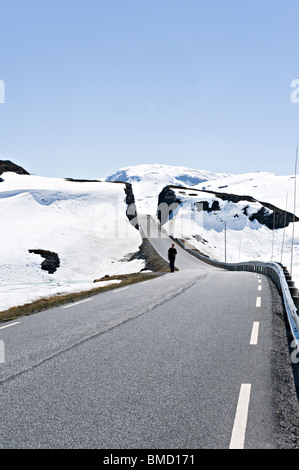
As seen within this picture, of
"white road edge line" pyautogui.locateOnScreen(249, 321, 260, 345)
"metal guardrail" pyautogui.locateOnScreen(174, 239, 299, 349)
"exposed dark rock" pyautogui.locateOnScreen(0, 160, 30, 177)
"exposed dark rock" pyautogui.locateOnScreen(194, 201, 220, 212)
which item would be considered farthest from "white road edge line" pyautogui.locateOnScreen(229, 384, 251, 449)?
"exposed dark rock" pyautogui.locateOnScreen(0, 160, 30, 177)

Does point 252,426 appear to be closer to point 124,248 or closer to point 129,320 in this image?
point 129,320

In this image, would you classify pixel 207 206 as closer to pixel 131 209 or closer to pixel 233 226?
pixel 233 226

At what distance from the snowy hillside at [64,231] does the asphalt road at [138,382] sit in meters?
33.4

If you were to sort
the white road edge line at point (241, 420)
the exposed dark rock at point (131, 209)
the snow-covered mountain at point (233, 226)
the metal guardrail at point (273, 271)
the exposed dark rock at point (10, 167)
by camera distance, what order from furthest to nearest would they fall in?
the exposed dark rock at point (10, 167) < the snow-covered mountain at point (233, 226) < the exposed dark rock at point (131, 209) < the metal guardrail at point (273, 271) < the white road edge line at point (241, 420)

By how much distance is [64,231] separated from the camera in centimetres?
7606

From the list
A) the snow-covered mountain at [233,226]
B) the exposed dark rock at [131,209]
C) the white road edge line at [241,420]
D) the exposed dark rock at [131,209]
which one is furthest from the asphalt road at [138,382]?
the snow-covered mountain at [233,226]

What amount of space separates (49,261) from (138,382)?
57.8 m

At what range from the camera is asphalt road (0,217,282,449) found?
13.3ft

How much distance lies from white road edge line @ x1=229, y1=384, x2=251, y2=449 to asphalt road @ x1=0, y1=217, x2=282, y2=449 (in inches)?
0.4

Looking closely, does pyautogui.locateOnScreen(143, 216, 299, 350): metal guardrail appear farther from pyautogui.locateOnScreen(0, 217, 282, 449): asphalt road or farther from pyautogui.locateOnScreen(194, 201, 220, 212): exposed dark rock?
pyautogui.locateOnScreen(194, 201, 220, 212): exposed dark rock

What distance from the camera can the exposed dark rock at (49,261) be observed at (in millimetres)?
59466

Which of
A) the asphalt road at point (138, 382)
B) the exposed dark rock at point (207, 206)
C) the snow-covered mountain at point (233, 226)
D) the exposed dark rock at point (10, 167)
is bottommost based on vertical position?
the snow-covered mountain at point (233, 226)

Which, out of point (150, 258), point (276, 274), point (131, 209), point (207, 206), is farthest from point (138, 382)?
point (207, 206)

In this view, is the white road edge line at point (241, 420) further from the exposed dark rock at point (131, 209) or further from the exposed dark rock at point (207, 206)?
the exposed dark rock at point (207, 206)
